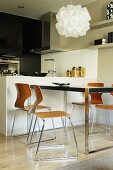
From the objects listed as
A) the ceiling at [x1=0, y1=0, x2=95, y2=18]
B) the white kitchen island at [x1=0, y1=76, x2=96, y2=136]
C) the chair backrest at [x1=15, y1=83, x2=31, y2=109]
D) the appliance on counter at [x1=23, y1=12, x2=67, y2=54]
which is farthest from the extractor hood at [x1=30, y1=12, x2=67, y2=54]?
the chair backrest at [x1=15, y1=83, x2=31, y2=109]

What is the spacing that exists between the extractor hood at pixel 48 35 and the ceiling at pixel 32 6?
7.1 inches

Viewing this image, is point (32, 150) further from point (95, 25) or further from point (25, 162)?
point (95, 25)

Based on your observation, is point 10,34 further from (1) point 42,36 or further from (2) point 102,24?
(2) point 102,24

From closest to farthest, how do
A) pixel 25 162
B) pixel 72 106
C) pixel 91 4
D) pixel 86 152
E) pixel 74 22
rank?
pixel 25 162 → pixel 86 152 → pixel 74 22 → pixel 72 106 → pixel 91 4

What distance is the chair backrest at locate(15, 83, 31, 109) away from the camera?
311 cm

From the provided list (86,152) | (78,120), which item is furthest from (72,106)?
(86,152)

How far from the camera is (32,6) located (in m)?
5.22

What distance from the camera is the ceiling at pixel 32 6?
492 centimetres

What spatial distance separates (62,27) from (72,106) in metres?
1.77

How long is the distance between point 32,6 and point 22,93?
9.11 feet

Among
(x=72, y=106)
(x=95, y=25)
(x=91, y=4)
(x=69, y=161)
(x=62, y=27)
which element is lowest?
(x=69, y=161)

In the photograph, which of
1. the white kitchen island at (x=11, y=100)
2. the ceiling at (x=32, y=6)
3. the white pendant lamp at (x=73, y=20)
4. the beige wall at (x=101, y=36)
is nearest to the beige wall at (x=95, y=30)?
the beige wall at (x=101, y=36)

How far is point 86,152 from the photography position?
2762mm

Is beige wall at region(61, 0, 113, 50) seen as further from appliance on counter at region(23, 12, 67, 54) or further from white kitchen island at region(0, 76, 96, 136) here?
white kitchen island at region(0, 76, 96, 136)
